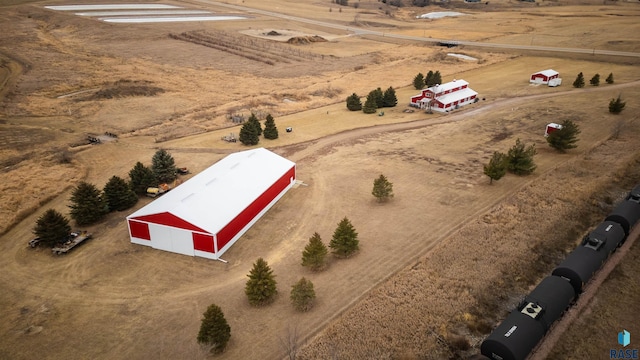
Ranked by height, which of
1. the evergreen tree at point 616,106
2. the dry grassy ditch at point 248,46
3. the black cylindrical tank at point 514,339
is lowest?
the black cylindrical tank at point 514,339

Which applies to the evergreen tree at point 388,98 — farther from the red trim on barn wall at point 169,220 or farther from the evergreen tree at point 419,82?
the red trim on barn wall at point 169,220

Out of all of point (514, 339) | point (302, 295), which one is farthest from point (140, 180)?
point (514, 339)

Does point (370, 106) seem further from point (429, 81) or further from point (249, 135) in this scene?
point (249, 135)

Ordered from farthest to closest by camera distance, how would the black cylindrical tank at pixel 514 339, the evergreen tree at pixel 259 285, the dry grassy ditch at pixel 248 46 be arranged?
1. the dry grassy ditch at pixel 248 46
2. the evergreen tree at pixel 259 285
3. the black cylindrical tank at pixel 514 339

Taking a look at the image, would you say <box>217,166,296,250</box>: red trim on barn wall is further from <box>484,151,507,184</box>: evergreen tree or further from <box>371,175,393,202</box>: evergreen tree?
<box>484,151,507,184</box>: evergreen tree

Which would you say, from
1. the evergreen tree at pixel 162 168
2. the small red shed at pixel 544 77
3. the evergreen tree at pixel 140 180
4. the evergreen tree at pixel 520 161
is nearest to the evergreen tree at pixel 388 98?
the evergreen tree at pixel 520 161

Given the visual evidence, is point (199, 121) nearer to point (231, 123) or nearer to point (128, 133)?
point (231, 123)
